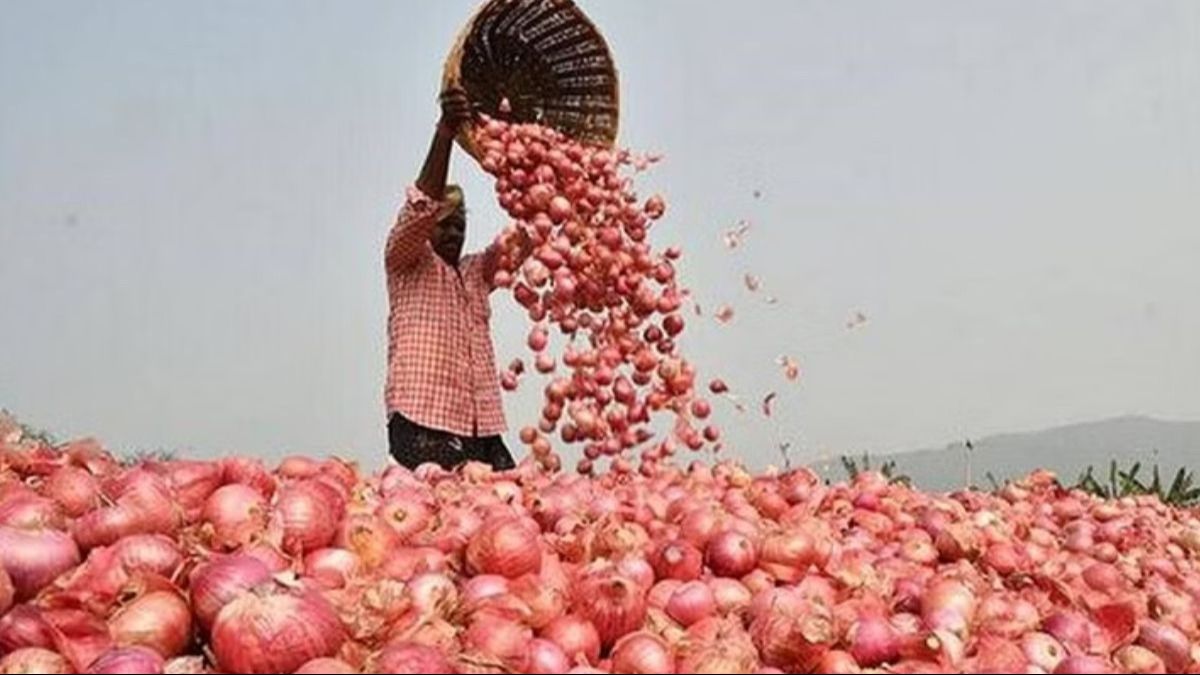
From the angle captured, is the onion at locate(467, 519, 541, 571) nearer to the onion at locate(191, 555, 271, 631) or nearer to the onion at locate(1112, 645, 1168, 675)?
the onion at locate(191, 555, 271, 631)

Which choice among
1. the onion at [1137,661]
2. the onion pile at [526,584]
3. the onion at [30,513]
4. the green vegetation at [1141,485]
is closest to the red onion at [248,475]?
the onion pile at [526,584]

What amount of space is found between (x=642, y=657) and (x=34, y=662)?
0.85 meters

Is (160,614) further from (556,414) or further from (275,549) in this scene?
(556,414)

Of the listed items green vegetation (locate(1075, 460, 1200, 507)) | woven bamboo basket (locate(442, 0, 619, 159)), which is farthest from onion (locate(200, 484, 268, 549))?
green vegetation (locate(1075, 460, 1200, 507))

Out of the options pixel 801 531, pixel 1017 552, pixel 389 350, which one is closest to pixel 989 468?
pixel 389 350

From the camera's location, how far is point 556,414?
18.9 feet

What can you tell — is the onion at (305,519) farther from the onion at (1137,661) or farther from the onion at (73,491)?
the onion at (1137,661)

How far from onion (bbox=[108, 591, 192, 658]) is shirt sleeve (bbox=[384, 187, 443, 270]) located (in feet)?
12.4

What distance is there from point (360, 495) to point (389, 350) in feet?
11.2

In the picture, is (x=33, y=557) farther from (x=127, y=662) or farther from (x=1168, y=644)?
(x=1168, y=644)

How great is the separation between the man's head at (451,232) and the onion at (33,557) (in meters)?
4.03

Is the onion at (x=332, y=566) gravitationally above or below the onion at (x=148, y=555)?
below

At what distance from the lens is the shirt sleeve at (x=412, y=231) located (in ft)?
19.1

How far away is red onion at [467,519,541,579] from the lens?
2.52 m
